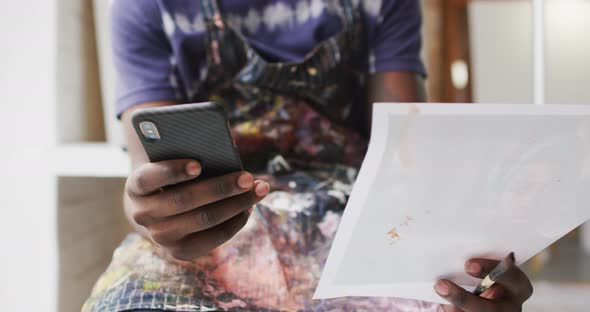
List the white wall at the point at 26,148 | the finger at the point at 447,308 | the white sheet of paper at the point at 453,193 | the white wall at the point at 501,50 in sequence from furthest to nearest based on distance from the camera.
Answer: the white wall at the point at 501,50 < the white wall at the point at 26,148 < the finger at the point at 447,308 < the white sheet of paper at the point at 453,193

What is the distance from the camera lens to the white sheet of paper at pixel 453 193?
35 cm

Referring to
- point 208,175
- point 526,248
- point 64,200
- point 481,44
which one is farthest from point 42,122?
point 481,44

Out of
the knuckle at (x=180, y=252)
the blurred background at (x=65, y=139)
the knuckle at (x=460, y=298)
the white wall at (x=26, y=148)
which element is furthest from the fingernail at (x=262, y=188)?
the white wall at (x=26, y=148)

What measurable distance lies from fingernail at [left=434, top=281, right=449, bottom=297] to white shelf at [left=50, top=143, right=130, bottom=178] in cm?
62

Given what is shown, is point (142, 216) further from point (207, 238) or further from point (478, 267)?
point (478, 267)

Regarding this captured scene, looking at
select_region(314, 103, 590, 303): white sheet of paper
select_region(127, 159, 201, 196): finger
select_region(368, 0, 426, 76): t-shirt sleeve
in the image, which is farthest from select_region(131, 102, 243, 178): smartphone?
select_region(368, 0, 426, 76): t-shirt sleeve

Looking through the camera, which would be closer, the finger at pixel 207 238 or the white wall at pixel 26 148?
the finger at pixel 207 238

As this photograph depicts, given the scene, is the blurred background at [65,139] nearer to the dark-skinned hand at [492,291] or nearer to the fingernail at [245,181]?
the dark-skinned hand at [492,291]

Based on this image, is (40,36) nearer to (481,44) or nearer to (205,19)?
(205,19)

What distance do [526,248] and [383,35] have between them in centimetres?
41

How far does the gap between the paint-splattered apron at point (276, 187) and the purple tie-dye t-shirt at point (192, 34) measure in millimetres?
23

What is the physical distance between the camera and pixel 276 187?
620 mm

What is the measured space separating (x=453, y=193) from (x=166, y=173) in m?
0.24

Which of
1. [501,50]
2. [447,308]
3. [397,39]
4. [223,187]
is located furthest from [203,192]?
[501,50]
